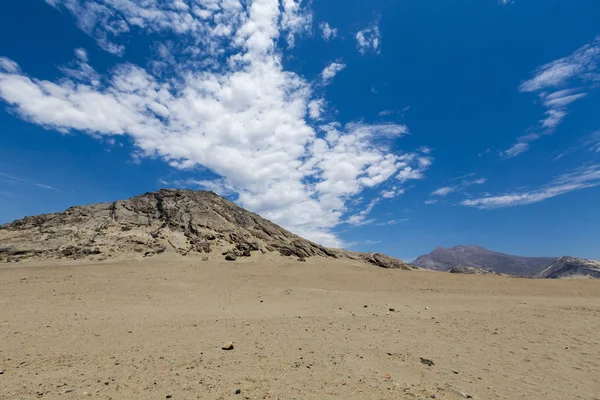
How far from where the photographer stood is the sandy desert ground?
6.98 metres

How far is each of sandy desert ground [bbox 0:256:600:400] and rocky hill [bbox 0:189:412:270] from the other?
3.16 meters

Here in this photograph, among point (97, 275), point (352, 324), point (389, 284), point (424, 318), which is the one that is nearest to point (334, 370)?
point (352, 324)

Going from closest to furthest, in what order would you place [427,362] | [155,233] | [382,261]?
[427,362], [155,233], [382,261]

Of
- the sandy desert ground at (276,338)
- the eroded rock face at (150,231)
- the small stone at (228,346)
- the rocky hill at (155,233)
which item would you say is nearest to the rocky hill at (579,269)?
the rocky hill at (155,233)

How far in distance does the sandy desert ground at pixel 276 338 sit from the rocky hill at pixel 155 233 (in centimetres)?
316

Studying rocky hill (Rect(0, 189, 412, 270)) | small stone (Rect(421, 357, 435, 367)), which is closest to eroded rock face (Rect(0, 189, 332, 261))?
rocky hill (Rect(0, 189, 412, 270))

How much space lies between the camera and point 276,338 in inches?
417

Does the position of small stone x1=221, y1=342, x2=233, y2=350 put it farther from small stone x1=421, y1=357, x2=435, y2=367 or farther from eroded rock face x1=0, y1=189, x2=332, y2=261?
eroded rock face x1=0, y1=189, x2=332, y2=261

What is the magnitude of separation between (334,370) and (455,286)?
20.6m

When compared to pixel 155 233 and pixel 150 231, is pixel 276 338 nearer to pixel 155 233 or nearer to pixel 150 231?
pixel 155 233

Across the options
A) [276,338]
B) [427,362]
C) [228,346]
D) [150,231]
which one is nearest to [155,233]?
[150,231]

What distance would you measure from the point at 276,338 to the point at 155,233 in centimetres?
2369

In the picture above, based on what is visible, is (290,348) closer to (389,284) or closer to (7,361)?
(7,361)

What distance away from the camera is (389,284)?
80.2 feet
